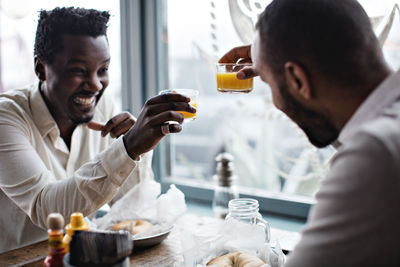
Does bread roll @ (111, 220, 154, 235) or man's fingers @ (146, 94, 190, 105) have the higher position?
man's fingers @ (146, 94, 190, 105)

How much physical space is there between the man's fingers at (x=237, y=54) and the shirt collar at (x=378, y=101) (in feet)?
2.40

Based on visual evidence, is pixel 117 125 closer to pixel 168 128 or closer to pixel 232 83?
pixel 168 128

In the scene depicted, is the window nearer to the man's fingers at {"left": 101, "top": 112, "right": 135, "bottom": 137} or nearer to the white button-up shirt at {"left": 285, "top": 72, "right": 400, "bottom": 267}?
the man's fingers at {"left": 101, "top": 112, "right": 135, "bottom": 137}

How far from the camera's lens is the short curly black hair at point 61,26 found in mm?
1791

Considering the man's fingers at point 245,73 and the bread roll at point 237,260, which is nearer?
the bread roll at point 237,260

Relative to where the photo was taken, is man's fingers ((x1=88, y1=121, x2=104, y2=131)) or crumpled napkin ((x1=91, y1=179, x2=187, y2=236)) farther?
man's fingers ((x1=88, y1=121, x2=104, y2=131))

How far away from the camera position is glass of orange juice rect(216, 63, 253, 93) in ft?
5.04

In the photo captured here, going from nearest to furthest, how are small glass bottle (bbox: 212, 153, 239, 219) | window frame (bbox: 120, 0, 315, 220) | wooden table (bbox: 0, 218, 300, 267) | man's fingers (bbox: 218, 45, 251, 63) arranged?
wooden table (bbox: 0, 218, 300, 267)
man's fingers (bbox: 218, 45, 251, 63)
small glass bottle (bbox: 212, 153, 239, 219)
window frame (bbox: 120, 0, 315, 220)

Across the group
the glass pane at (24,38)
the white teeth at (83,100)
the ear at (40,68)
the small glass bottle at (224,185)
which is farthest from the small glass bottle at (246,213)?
the glass pane at (24,38)

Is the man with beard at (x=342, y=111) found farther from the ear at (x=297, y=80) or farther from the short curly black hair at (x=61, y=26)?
the short curly black hair at (x=61, y=26)

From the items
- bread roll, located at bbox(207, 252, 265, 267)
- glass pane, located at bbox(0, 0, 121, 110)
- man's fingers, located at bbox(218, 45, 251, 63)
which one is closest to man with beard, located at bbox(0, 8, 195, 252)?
man's fingers, located at bbox(218, 45, 251, 63)

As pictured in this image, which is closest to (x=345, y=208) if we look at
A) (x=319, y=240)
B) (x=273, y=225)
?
(x=319, y=240)

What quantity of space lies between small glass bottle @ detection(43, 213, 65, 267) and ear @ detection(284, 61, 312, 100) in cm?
57

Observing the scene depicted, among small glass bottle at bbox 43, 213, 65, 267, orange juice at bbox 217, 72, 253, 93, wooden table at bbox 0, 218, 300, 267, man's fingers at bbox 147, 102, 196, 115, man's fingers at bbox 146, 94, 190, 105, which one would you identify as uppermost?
orange juice at bbox 217, 72, 253, 93
